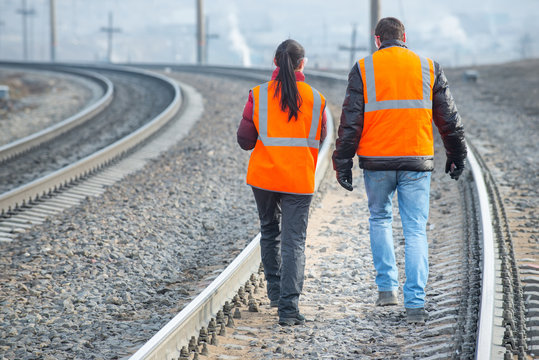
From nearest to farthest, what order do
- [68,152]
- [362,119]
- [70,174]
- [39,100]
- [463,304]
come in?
[362,119] → [463,304] → [70,174] → [68,152] → [39,100]

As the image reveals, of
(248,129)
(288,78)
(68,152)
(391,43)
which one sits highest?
(391,43)

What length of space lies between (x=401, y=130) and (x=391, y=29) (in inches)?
28.0

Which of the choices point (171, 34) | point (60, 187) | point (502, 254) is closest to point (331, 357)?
point (502, 254)

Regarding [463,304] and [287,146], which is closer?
[287,146]

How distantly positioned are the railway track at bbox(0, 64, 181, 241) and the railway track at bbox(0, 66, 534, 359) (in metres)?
3.38

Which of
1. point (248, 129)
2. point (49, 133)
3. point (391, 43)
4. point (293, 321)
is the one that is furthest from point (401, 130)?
point (49, 133)

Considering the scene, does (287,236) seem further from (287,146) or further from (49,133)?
(49,133)

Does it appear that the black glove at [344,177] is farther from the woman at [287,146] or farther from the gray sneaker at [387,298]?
the gray sneaker at [387,298]

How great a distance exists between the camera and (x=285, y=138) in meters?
4.74

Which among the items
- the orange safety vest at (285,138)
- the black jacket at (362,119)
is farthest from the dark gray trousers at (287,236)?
the black jacket at (362,119)

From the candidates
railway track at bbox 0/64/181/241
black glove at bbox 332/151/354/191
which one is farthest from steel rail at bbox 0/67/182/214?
black glove at bbox 332/151/354/191

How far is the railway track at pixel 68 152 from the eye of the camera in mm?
8219

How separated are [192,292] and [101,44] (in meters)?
156

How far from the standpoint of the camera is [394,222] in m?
7.57
